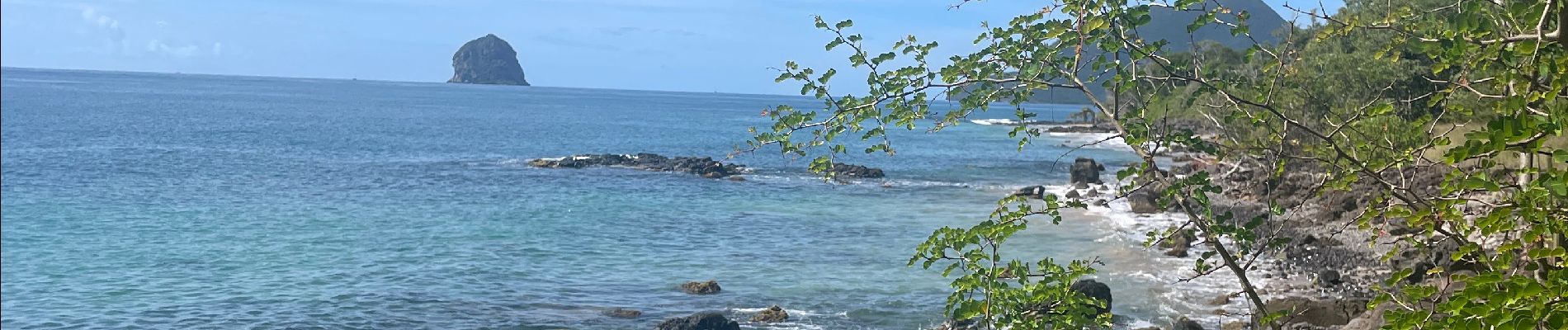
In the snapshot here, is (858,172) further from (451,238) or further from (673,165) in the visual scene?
(451,238)

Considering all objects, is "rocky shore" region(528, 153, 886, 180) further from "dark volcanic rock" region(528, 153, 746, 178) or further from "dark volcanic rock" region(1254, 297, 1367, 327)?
"dark volcanic rock" region(1254, 297, 1367, 327)

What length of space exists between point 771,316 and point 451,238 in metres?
15.5

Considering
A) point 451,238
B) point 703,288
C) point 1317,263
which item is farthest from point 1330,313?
point 451,238

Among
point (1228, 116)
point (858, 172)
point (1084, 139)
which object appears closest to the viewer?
point (1228, 116)

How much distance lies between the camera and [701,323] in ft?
64.1

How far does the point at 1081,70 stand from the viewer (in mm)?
5812

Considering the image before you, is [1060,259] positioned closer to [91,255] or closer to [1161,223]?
[1161,223]

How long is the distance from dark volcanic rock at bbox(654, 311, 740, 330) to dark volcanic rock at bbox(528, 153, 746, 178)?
120 ft

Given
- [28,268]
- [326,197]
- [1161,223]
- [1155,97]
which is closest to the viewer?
[1155,97]

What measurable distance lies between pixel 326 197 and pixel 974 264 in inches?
1685

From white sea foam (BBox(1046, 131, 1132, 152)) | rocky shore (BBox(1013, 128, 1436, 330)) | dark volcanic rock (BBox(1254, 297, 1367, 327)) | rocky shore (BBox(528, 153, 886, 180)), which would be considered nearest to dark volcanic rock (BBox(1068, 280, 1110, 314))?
rocky shore (BBox(1013, 128, 1436, 330))

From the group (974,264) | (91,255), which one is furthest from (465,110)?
(974,264)

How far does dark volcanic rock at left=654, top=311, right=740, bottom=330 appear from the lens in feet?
63.9

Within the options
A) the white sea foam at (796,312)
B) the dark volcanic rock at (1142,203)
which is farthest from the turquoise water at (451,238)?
the dark volcanic rock at (1142,203)
